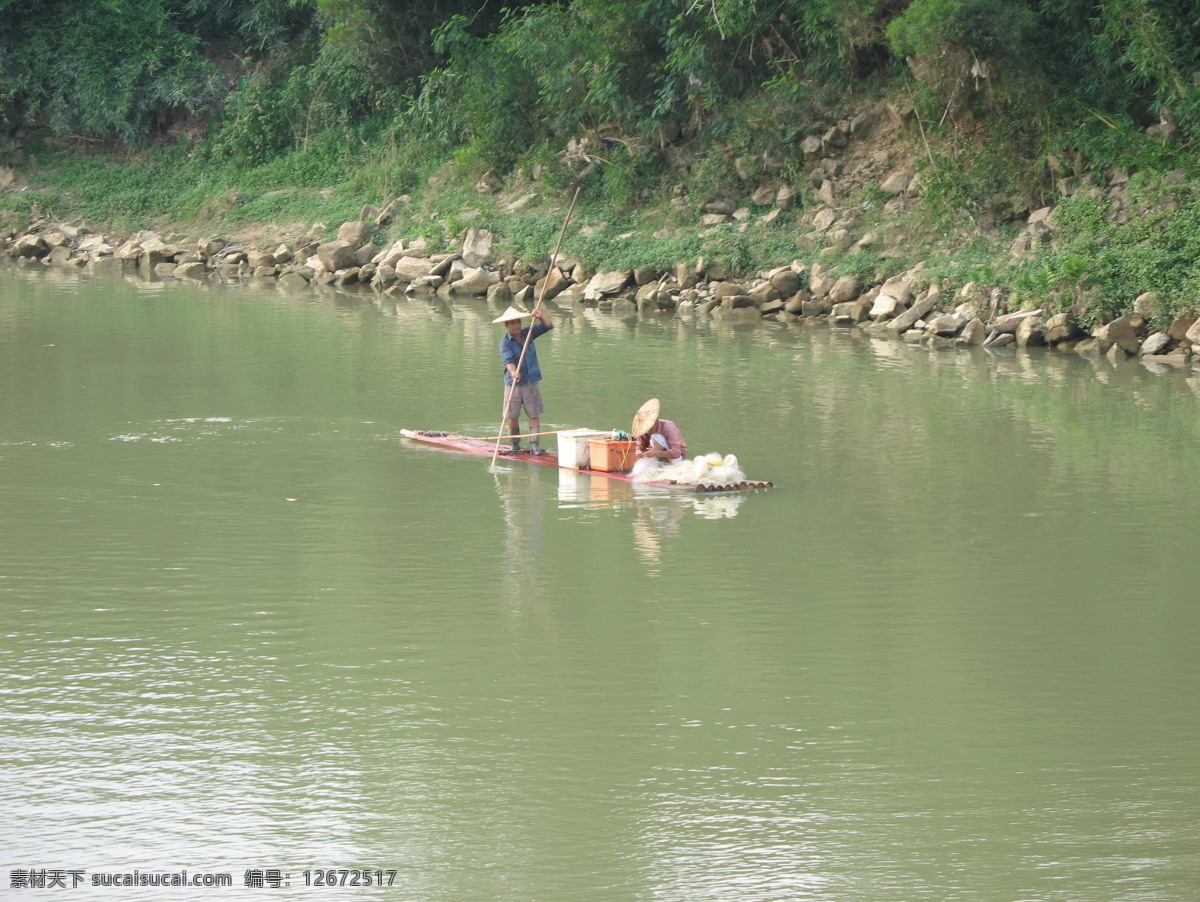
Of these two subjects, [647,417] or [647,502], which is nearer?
[647,502]

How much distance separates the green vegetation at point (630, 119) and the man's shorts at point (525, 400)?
9261 millimetres

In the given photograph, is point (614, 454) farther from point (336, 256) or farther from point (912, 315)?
point (336, 256)

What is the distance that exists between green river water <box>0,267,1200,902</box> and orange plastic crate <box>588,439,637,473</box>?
0.32 meters

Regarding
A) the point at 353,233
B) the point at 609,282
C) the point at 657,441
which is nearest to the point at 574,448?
the point at 657,441

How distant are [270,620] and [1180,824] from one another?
429cm

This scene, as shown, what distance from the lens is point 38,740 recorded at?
6.11m

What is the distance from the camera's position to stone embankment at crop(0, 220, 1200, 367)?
18.8 metres

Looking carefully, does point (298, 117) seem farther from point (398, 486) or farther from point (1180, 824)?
point (1180, 824)

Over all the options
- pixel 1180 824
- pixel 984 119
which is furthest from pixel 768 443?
pixel 984 119

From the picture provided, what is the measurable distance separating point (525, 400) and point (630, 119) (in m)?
15.8

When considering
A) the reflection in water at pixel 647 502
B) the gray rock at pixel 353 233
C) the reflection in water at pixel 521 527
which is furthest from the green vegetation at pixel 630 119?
the reflection in water at pixel 521 527

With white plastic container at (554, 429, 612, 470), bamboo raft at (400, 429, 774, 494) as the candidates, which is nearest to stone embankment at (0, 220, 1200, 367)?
bamboo raft at (400, 429, 774, 494)

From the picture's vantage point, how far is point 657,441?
1119 cm

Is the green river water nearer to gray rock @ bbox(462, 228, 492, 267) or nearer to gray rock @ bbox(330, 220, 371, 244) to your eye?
gray rock @ bbox(462, 228, 492, 267)
